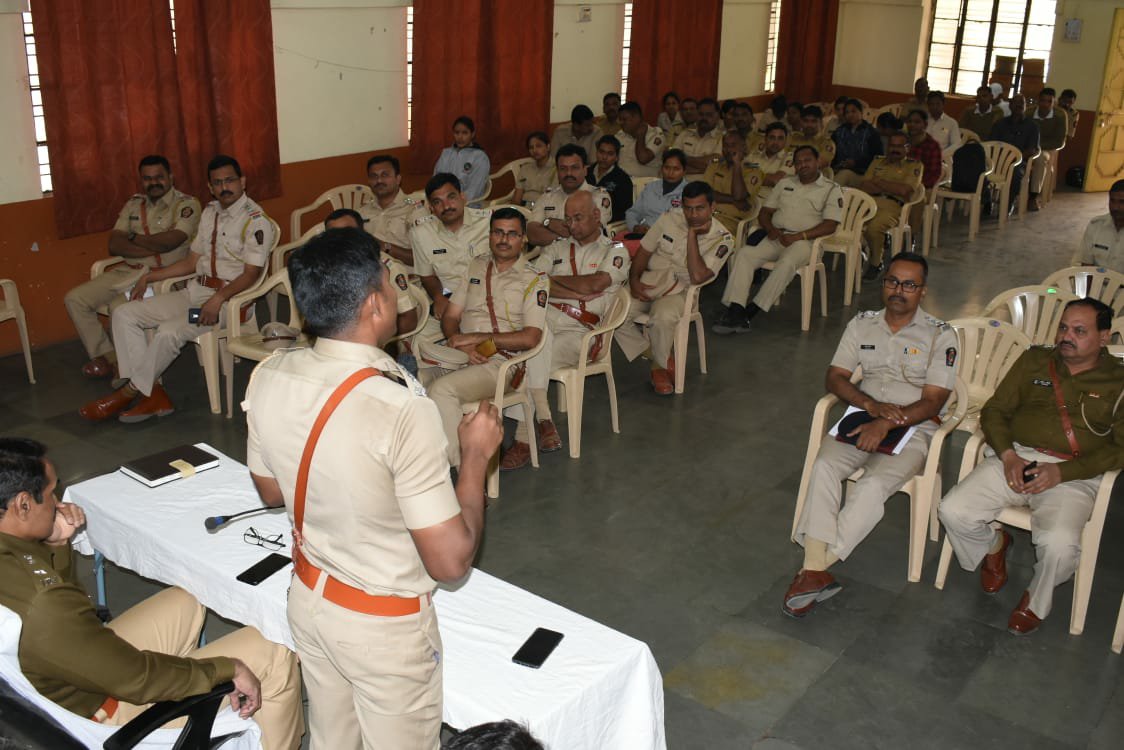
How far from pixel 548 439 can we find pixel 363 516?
10.1 ft

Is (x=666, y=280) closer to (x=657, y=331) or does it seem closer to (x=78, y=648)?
(x=657, y=331)

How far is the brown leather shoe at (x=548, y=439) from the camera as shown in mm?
4957

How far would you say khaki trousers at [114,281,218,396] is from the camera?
526cm

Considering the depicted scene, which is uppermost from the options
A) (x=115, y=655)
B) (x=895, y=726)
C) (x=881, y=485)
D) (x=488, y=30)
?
(x=488, y=30)

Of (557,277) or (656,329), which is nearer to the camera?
(557,277)

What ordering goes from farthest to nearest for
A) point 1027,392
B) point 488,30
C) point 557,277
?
point 488,30 → point 557,277 → point 1027,392

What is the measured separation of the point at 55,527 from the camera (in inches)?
94.9

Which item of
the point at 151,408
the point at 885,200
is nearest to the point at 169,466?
the point at 151,408

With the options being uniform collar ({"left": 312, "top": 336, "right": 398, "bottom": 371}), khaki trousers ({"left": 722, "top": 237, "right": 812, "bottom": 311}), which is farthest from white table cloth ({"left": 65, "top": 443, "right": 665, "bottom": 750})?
khaki trousers ({"left": 722, "top": 237, "right": 812, "bottom": 311})

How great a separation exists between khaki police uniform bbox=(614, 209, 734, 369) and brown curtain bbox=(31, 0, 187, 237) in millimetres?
2977

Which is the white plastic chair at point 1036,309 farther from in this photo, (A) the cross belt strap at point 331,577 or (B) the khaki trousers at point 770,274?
(A) the cross belt strap at point 331,577

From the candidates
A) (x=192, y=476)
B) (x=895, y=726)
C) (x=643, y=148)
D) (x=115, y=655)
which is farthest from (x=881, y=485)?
(x=643, y=148)

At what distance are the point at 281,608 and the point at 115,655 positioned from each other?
0.60 m

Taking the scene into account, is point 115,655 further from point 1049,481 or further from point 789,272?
point 789,272
